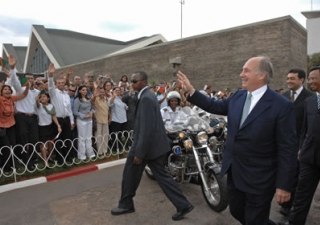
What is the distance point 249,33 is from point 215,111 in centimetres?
1351

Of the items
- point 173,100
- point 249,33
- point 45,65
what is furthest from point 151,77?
point 45,65

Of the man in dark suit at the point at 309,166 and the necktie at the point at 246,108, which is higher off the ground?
the necktie at the point at 246,108

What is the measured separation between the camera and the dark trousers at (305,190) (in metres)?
2.99

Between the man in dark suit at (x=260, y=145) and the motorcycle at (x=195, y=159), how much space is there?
4.24ft

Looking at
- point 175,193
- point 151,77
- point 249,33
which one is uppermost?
point 249,33

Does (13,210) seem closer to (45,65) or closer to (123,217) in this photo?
(123,217)

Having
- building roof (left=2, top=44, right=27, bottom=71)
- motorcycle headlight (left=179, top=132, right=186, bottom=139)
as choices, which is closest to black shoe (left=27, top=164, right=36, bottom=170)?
motorcycle headlight (left=179, top=132, right=186, bottom=139)

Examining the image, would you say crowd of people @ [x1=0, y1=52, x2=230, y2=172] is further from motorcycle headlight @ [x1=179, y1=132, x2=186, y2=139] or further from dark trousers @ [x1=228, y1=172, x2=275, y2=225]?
dark trousers @ [x1=228, y1=172, x2=275, y2=225]

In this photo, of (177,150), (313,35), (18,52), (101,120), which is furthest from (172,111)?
(18,52)

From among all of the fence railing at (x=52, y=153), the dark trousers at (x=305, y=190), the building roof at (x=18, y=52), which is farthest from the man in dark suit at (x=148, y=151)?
the building roof at (x=18, y=52)

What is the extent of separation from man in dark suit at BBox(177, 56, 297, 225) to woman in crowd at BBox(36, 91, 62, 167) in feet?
14.7

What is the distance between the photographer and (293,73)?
389 centimetres

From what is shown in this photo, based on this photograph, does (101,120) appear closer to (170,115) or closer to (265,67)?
(170,115)

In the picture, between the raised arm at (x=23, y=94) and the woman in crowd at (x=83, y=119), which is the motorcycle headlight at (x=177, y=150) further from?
the raised arm at (x=23, y=94)
